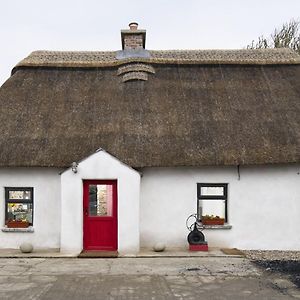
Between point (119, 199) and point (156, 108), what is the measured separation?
402cm

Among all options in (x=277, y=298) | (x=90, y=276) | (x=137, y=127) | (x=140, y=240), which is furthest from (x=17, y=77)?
(x=277, y=298)

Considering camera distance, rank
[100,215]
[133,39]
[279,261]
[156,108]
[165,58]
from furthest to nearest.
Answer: [133,39] < [165,58] < [156,108] < [100,215] < [279,261]

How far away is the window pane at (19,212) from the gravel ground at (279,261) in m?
7.18

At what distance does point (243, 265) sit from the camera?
36.3ft

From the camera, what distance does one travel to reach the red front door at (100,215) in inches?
503

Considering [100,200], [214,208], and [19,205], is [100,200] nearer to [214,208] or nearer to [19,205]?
[19,205]

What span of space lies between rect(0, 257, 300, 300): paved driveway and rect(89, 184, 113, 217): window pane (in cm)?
171

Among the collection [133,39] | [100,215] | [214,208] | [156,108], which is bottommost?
[100,215]

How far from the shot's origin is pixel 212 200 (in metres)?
13.7

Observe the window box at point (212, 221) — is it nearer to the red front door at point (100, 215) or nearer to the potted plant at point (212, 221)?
the potted plant at point (212, 221)

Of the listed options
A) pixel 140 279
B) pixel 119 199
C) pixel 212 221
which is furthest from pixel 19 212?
pixel 212 221

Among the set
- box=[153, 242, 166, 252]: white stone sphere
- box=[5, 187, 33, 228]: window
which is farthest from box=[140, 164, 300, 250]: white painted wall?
box=[5, 187, 33, 228]: window

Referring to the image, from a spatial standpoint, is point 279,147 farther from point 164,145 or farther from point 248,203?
point 164,145

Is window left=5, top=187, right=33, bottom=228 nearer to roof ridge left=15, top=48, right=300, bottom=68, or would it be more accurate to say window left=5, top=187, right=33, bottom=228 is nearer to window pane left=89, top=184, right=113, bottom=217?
window pane left=89, top=184, right=113, bottom=217
